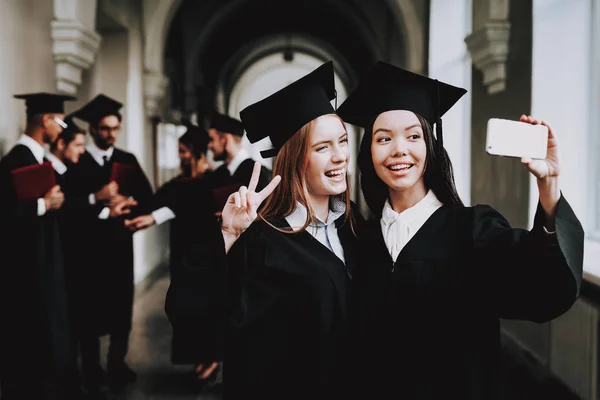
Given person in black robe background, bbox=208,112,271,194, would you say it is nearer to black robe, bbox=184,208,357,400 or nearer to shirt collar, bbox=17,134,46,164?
shirt collar, bbox=17,134,46,164

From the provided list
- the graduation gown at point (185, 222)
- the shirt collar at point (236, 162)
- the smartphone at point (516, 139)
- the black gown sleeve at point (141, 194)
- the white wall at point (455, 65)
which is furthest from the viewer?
the white wall at point (455, 65)

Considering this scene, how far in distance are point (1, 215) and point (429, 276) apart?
2.73 m

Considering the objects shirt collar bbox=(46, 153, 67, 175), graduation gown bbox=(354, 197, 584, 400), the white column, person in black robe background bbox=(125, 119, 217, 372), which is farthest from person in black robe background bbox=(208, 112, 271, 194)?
graduation gown bbox=(354, 197, 584, 400)

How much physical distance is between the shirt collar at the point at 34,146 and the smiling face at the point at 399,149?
257 centimetres

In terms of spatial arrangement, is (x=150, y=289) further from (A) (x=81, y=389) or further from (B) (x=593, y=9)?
(B) (x=593, y=9)

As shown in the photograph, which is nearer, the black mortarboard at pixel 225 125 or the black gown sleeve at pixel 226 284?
the black gown sleeve at pixel 226 284

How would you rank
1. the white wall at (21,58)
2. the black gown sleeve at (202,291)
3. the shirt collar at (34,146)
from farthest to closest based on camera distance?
the white wall at (21,58) < the shirt collar at (34,146) < the black gown sleeve at (202,291)

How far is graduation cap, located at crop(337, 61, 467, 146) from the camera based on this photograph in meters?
1.72

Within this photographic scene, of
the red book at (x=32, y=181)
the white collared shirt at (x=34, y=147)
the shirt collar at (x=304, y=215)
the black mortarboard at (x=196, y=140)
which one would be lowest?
the shirt collar at (x=304, y=215)

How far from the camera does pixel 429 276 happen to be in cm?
157

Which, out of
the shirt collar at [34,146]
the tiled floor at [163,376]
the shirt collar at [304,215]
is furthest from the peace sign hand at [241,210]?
the shirt collar at [34,146]

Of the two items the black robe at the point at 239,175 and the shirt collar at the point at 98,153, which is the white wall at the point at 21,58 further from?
the black robe at the point at 239,175

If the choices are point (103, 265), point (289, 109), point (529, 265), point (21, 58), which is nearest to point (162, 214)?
point (103, 265)

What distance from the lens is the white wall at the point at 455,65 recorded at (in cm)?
587
